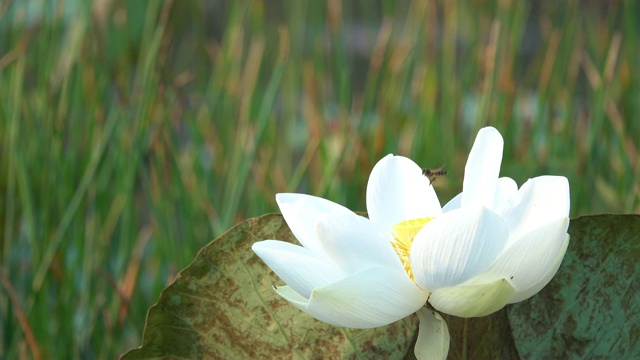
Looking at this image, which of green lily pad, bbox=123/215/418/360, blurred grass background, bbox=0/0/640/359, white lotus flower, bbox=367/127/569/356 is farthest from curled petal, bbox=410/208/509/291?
blurred grass background, bbox=0/0/640/359

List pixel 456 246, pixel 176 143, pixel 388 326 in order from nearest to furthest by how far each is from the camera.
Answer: pixel 456 246
pixel 388 326
pixel 176 143

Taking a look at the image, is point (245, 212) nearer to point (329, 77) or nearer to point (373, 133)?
point (373, 133)

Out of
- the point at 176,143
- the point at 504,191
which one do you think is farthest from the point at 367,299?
the point at 176,143

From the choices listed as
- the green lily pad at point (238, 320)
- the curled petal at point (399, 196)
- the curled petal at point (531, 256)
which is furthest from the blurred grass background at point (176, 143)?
the curled petal at point (531, 256)

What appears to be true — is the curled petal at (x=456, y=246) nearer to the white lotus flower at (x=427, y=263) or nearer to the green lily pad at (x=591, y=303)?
the white lotus flower at (x=427, y=263)

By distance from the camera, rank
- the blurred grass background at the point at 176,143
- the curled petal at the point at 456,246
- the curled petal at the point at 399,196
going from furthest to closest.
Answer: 1. the blurred grass background at the point at 176,143
2. the curled petal at the point at 399,196
3. the curled petal at the point at 456,246

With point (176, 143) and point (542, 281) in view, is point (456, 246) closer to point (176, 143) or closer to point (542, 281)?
point (542, 281)
